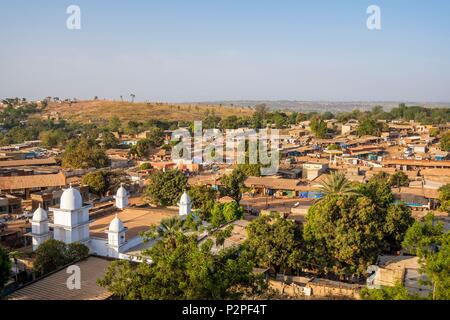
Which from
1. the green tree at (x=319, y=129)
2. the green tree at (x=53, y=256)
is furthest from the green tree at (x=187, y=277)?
the green tree at (x=319, y=129)

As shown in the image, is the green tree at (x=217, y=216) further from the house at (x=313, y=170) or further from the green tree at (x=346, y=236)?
the house at (x=313, y=170)

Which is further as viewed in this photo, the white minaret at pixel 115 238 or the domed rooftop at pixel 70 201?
the domed rooftop at pixel 70 201

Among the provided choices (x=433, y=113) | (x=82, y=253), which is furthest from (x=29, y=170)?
(x=433, y=113)

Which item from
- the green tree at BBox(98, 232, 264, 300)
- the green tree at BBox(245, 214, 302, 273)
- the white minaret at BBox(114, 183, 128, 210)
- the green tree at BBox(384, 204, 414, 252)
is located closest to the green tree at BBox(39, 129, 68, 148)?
the white minaret at BBox(114, 183, 128, 210)

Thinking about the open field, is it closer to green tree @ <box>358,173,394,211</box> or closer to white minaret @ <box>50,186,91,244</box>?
green tree @ <box>358,173,394,211</box>

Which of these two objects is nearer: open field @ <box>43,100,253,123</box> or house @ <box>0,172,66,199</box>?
house @ <box>0,172,66,199</box>
